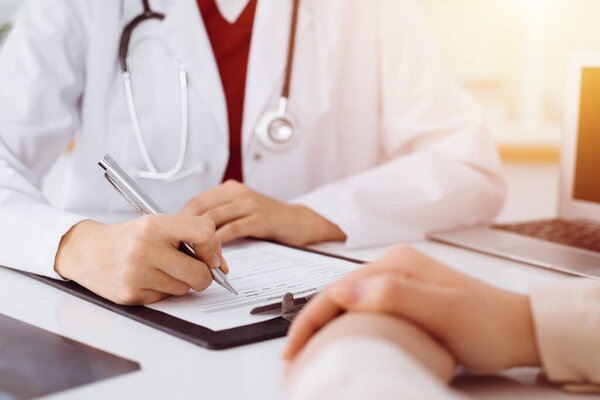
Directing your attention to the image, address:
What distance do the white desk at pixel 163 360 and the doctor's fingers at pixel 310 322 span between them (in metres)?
0.04

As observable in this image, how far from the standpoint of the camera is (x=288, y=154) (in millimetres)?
1318

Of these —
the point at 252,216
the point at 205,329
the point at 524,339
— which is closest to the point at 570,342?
the point at 524,339

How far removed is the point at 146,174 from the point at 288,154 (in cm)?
27

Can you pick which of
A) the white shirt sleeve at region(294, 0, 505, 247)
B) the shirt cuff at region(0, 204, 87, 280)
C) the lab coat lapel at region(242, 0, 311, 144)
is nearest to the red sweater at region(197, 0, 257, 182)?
the lab coat lapel at region(242, 0, 311, 144)

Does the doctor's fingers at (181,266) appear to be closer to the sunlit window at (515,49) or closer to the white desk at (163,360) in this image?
the white desk at (163,360)

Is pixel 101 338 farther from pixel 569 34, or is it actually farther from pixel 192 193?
pixel 569 34

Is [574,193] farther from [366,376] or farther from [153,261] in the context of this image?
[366,376]

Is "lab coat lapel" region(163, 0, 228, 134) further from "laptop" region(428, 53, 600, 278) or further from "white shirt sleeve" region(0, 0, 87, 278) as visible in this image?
"laptop" region(428, 53, 600, 278)

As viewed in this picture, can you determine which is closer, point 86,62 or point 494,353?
point 494,353

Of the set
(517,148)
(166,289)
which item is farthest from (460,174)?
(517,148)

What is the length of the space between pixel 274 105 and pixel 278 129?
0.05 m

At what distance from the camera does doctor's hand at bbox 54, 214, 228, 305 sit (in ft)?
2.31

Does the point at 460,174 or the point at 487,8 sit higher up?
the point at 487,8

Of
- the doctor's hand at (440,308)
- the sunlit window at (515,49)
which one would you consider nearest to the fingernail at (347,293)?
the doctor's hand at (440,308)
